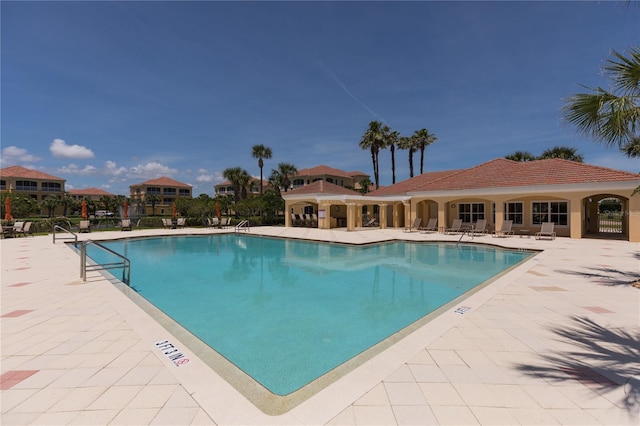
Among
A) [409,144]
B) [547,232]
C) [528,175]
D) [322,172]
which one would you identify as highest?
[409,144]

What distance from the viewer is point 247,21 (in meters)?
15.7

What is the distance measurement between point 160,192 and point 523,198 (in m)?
82.7

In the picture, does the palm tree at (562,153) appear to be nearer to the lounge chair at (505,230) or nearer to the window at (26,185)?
the lounge chair at (505,230)

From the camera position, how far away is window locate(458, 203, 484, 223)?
24.1 metres

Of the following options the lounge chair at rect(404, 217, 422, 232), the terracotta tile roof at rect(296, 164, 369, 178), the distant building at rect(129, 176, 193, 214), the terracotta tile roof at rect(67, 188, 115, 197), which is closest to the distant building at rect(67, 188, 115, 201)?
the terracotta tile roof at rect(67, 188, 115, 197)

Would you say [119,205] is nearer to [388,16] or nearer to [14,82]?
[14,82]

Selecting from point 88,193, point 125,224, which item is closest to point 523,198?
point 125,224

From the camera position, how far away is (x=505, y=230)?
798 inches

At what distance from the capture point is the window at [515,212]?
22.0m

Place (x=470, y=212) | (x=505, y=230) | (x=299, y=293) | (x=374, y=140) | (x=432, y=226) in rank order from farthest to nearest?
(x=374, y=140)
(x=432, y=226)
(x=470, y=212)
(x=505, y=230)
(x=299, y=293)

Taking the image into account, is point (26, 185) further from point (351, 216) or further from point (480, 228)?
point (480, 228)

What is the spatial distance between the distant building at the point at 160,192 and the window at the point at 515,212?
7589 centimetres

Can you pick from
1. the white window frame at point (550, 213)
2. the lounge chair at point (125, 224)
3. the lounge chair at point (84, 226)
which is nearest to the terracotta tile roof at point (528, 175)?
the white window frame at point (550, 213)

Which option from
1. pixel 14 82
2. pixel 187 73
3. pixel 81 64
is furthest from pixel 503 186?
pixel 14 82
